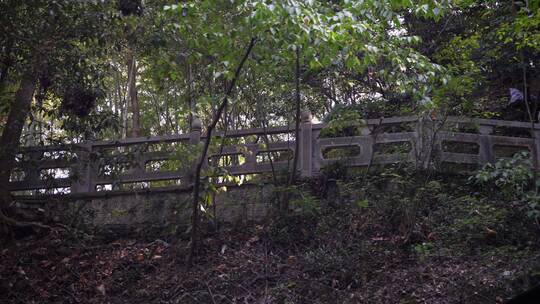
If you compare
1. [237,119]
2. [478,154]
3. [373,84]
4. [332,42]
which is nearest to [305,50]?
[332,42]

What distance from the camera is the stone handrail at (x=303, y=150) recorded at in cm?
1011

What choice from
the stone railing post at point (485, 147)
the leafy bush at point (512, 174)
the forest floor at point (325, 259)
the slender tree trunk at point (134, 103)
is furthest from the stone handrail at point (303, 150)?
the slender tree trunk at point (134, 103)

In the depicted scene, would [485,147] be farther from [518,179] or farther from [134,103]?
[134,103]

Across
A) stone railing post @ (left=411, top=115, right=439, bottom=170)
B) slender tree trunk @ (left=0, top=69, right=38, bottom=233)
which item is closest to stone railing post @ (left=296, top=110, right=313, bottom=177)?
stone railing post @ (left=411, top=115, right=439, bottom=170)

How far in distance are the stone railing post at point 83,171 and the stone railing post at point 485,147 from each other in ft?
21.5

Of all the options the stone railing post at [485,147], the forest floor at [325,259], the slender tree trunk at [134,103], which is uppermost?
the slender tree trunk at [134,103]

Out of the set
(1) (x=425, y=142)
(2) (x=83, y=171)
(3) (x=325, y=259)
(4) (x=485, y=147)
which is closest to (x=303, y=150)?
(1) (x=425, y=142)

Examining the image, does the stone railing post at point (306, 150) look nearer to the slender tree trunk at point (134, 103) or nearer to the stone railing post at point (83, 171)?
the stone railing post at point (83, 171)

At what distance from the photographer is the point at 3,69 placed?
9203 millimetres

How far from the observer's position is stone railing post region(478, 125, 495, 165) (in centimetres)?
1032

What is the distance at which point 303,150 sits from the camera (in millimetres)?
10883

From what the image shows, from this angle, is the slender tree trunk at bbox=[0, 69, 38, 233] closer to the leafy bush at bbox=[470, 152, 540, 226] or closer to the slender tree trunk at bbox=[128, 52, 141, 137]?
the slender tree trunk at bbox=[128, 52, 141, 137]

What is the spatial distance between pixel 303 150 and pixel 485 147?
3.02m

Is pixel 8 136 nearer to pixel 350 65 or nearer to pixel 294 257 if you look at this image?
pixel 294 257
